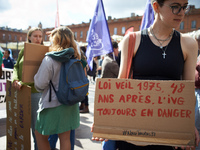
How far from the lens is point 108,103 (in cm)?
114

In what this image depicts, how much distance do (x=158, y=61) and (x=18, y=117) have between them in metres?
1.94

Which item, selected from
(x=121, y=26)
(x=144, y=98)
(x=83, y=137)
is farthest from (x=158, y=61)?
(x=121, y=26)

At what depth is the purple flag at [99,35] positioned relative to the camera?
185 inches

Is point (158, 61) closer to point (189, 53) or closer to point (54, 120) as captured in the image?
point (189, 53)

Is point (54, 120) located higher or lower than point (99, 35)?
lower

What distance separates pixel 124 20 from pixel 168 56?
169 ft

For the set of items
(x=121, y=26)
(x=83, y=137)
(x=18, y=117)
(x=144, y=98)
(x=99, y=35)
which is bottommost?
(x=83, y=137)

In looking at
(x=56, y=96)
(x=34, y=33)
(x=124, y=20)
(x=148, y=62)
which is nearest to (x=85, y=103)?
(x=34, y=33)

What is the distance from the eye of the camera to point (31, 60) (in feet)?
7.30

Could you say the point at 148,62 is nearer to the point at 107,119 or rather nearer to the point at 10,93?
the point at 107,119

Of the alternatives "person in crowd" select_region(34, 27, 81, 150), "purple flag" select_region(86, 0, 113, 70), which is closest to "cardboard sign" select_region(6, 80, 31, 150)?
"person in crowd" select_region(34, 27, 81, 150)

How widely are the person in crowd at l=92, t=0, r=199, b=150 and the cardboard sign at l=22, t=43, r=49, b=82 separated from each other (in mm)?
1230

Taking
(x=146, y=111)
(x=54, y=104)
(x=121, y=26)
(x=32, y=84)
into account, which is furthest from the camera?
(x=121, y=26)

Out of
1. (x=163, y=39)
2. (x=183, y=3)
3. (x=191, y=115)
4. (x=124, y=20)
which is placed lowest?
(x=191, y=115)
